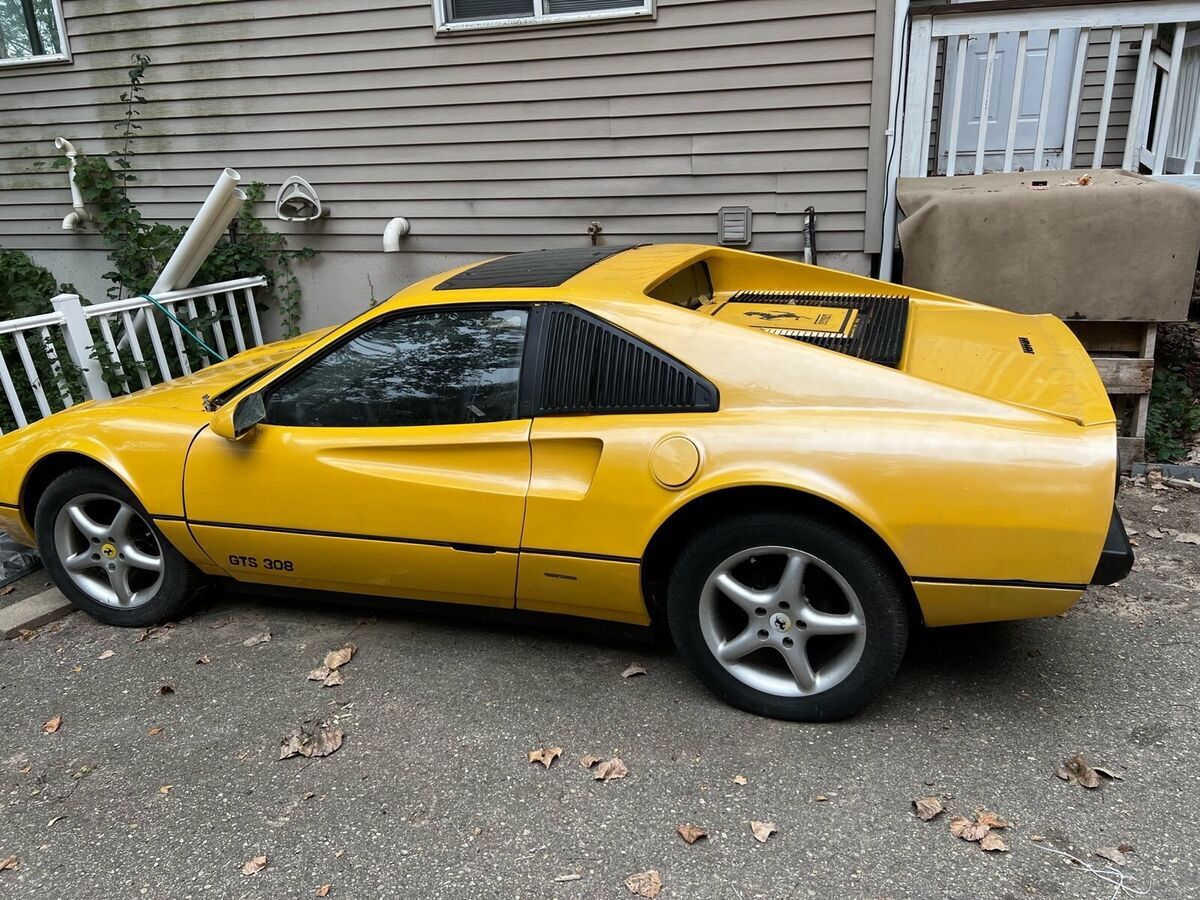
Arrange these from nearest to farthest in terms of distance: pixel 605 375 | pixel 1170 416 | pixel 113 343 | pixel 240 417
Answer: pixel 605 375 < pixel 240 417 < pixel 1170 416 < pixel 113 343

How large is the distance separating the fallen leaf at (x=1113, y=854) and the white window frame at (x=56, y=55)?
8.55 metres

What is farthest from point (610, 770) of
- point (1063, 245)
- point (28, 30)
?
point (28, 30)

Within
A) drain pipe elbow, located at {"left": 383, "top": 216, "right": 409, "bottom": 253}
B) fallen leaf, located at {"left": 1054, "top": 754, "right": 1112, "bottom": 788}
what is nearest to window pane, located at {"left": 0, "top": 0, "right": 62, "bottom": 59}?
drain pipe elbow, located at {"left": 383, "top": 216, "right": 409, "bottom": 253}

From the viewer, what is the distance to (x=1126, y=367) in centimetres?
465

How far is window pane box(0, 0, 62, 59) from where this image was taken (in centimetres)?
725

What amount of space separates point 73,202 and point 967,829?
8098mm

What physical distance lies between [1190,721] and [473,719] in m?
2.30

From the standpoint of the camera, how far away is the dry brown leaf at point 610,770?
105 inches

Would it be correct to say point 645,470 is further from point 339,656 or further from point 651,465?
point 339,656

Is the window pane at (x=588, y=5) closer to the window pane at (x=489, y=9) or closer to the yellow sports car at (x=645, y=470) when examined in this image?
the window pane at (x=489, y=9)

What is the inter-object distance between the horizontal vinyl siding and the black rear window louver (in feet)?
7.49

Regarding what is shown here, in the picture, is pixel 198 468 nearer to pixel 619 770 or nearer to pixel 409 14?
pixel 619 770

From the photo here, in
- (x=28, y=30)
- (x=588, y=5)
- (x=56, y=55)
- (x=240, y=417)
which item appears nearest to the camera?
(x=240, y=417)

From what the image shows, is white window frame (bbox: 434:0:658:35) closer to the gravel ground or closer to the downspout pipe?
the downspout pipe
